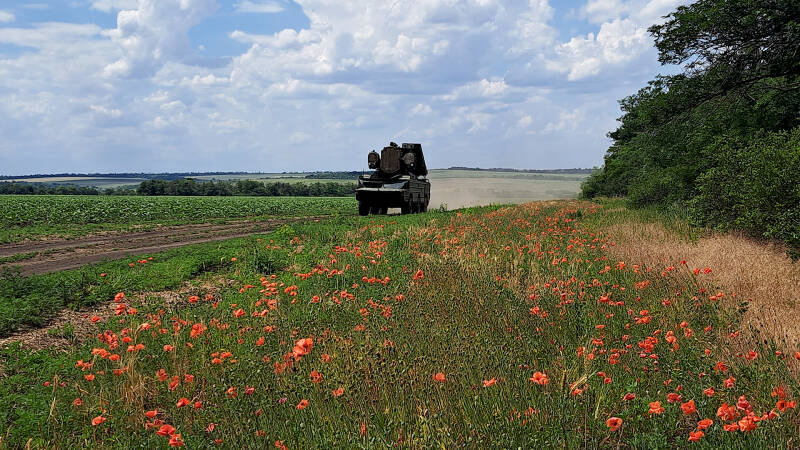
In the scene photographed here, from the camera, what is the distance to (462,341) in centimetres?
513

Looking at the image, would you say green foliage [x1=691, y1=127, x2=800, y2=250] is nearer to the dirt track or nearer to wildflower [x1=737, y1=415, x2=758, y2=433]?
wildflower [x1=737, y1=415, x2=758, y2=433]

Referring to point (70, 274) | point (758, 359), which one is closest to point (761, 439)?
point (758, 359)

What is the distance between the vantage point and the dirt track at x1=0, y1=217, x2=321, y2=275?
43.1 ft

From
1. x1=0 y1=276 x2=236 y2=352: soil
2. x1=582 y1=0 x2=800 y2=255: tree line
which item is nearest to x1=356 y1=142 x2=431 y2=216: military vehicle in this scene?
x1=582 y1=0 x2=800 y2=255: tree line

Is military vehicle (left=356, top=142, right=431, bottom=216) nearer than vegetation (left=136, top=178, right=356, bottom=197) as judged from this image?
Yes

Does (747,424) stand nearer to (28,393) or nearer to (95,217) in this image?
(28,393)

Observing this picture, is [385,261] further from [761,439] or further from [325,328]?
[761,439]

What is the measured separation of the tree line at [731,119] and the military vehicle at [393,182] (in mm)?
11927

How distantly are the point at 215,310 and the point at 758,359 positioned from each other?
6.06 metres

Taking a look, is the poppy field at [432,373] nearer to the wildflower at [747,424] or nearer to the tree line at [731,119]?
Answer: the wildflower at [747,424]

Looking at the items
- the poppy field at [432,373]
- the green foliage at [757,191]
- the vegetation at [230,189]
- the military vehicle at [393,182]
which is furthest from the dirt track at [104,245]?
the vegetation at [230,189]

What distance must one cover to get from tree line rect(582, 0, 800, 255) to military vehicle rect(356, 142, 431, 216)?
1193 centimetres

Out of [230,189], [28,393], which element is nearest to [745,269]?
[28,393]

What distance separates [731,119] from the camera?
16984 millimetres
